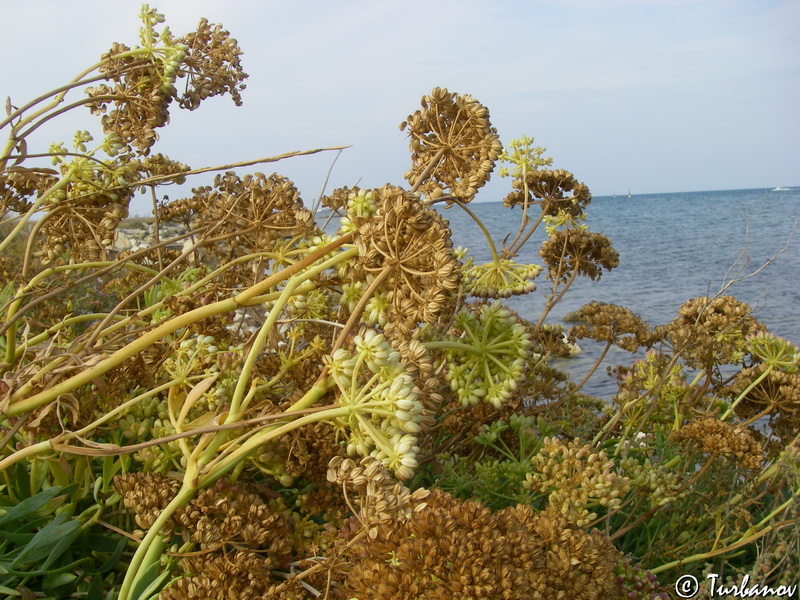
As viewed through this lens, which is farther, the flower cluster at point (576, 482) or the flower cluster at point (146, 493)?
the flower cluster at point (576, 482)

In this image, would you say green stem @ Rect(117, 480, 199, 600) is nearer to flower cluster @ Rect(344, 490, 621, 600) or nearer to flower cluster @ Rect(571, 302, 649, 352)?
flower cluster @ Rect(344, 490, 621, 600)

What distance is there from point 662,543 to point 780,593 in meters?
0.39

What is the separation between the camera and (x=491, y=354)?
5.14 feet

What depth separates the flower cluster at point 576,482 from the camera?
166 centimetres

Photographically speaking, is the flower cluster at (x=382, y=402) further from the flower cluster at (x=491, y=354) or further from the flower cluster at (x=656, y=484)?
the flower cluster at (x=656, y=484)

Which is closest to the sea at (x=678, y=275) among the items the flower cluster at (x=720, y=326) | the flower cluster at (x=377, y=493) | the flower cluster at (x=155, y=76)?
the flower cluster at (x=720, y=326)

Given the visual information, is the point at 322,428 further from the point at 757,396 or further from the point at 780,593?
the point at 757,396

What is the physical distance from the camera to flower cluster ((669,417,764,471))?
7.29 ft

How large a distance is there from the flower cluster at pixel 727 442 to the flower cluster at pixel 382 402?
1.51 meters

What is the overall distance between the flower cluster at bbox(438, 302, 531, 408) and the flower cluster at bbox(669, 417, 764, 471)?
1083 millimetres

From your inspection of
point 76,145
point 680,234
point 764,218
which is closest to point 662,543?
point 76,145

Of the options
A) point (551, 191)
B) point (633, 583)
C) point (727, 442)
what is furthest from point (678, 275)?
point (633, 583)

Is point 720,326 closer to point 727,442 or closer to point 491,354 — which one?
point 727,442

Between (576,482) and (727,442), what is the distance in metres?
0.83
